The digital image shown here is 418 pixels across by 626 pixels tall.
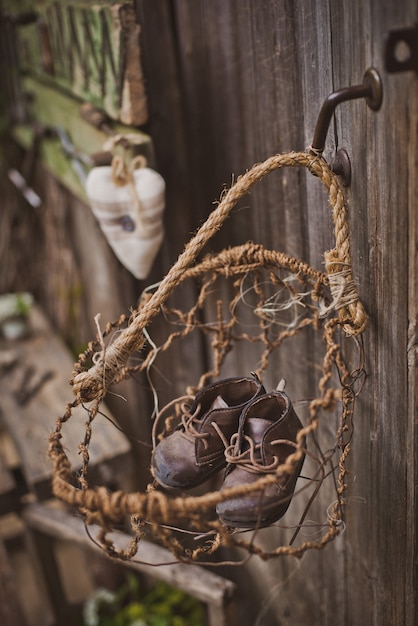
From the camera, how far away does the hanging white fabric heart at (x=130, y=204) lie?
163cm

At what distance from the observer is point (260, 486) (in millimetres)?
922

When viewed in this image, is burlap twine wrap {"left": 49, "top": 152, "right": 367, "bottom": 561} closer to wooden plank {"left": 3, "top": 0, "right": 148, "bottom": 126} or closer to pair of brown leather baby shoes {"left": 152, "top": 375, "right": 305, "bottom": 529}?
pair of brown leather baby shoes {"left": 152, "top": 375, "right": 305, "bottom": 529}

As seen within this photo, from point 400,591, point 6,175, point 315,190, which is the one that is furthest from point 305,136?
point 6,175

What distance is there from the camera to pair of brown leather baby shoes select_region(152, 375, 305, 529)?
3.54 feet

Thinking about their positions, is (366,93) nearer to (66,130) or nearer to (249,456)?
(249,456)

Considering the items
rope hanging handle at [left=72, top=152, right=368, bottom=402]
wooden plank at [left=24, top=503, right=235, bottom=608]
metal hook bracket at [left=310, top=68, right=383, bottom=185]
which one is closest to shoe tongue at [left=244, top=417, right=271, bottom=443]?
rope hanging handle at [left=72, top=152, right=368, bottom=402]

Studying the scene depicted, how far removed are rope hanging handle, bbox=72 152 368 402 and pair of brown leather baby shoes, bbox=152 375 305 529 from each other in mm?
168

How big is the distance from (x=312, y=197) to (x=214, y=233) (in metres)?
0.32

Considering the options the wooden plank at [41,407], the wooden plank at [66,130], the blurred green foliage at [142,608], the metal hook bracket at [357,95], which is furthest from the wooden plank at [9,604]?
the metal hook bracket at [357,95]

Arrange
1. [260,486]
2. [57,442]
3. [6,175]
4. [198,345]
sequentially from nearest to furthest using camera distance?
[260,486] → [57,442] → [198,345] → [6,175]

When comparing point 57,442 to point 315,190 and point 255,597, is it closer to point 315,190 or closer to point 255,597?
point 315,190

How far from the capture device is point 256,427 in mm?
1139

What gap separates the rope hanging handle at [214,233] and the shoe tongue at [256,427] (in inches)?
8.5

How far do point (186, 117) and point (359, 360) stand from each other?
972mm
